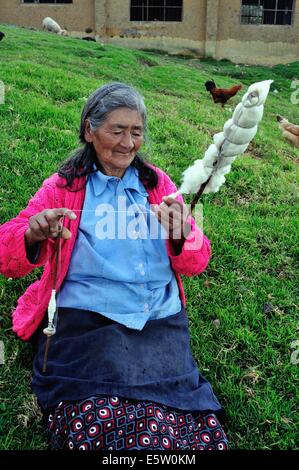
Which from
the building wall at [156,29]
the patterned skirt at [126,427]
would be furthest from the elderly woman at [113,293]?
the building wall at [156,29]

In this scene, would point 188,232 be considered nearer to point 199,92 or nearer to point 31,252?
point 31,252

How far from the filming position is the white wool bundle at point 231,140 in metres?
1.93

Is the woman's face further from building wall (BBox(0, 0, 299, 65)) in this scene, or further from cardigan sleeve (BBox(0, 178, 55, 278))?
building wall (BBox(0, 0, 299, 65))

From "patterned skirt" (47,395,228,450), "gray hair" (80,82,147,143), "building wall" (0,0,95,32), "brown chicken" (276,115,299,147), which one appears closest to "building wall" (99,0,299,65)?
"building wall" (0,0,95,32)

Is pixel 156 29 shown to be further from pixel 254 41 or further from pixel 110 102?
pixel 110 102

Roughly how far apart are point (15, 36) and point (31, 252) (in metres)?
11.7

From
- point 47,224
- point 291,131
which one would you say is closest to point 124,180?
point 47,224

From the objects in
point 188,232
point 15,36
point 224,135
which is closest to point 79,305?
point 188,232

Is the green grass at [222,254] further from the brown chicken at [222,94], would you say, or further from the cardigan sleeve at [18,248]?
the brown chicken at [222,94]

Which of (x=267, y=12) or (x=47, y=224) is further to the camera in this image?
(x=267, y=12)

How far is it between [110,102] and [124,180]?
398 mm

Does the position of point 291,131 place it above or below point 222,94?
above

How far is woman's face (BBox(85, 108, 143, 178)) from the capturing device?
2.56 metres

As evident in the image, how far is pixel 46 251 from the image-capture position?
98.0 inches
